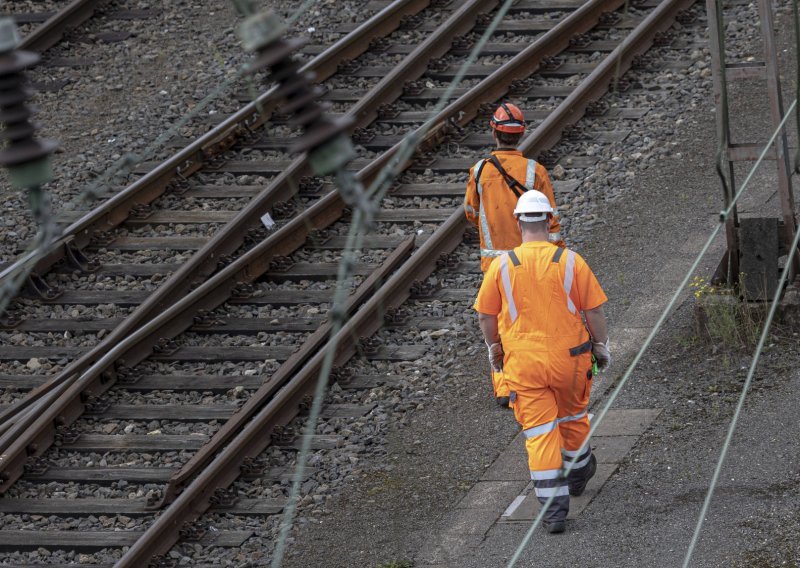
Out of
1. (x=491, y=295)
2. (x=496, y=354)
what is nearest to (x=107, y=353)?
(x=496, y=354)

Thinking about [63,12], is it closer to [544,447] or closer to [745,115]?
[745,115]

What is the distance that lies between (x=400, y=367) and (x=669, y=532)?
3.10 m

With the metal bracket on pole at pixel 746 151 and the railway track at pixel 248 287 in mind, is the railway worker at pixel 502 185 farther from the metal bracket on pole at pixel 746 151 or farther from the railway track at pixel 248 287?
the railway track at pixel 248 287

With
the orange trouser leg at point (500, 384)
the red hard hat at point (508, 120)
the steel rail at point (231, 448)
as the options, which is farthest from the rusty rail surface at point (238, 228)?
the red hard hat at point (508, 120)

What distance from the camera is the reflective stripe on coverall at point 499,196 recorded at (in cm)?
888

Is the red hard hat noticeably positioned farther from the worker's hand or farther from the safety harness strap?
the worker's hand

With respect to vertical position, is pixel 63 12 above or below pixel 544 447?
above

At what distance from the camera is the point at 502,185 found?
351 inches

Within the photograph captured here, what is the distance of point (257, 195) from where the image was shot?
39.4ft

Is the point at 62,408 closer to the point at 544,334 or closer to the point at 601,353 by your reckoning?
the point at 544,334

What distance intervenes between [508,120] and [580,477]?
231cm

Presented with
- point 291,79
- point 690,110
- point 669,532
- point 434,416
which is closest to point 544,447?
point 669,532

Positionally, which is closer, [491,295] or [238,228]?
[491,295]

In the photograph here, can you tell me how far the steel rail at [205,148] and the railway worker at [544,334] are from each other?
4.50 meters
